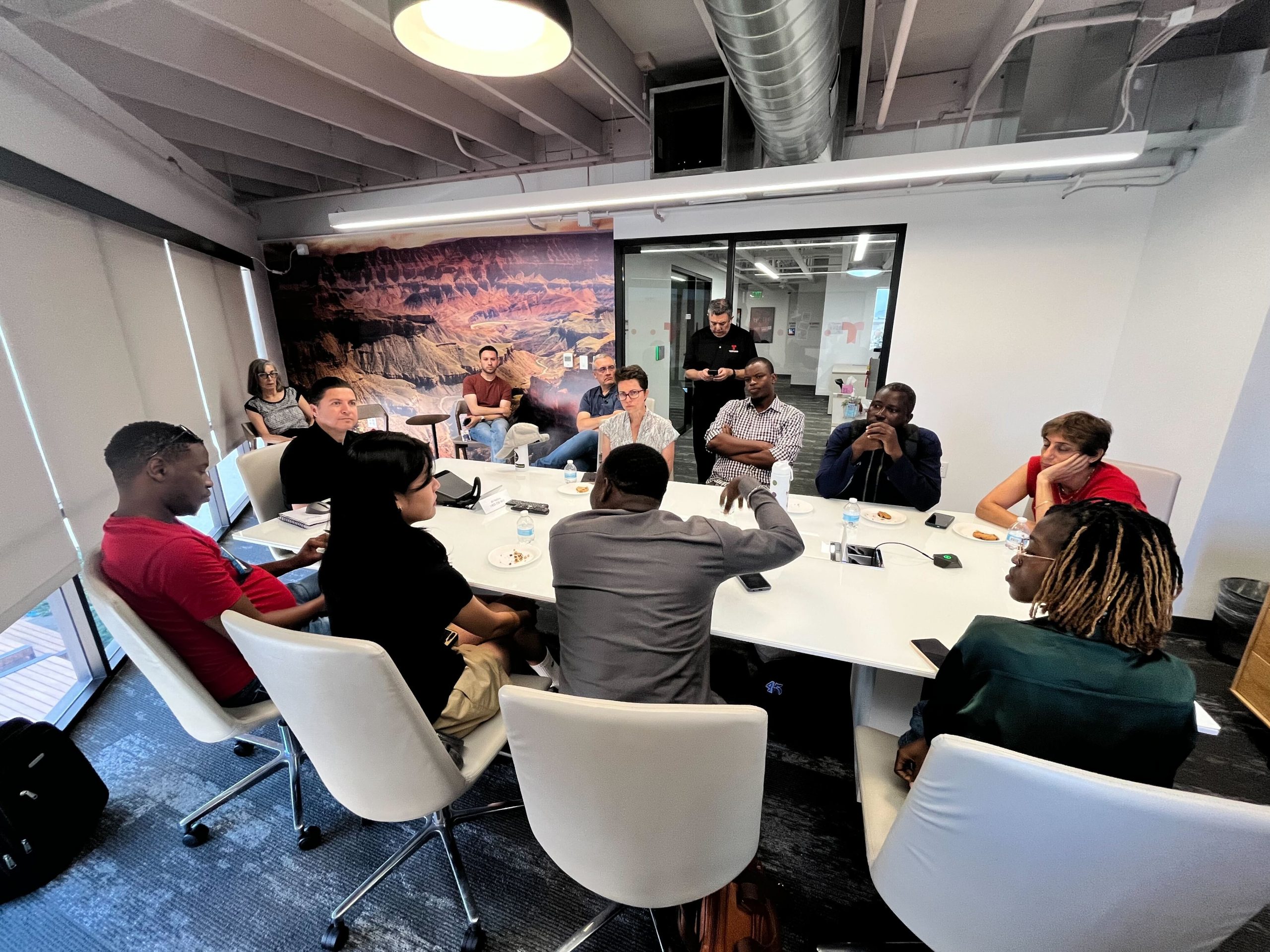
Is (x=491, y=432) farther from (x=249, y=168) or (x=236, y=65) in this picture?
(x=249, y=168)

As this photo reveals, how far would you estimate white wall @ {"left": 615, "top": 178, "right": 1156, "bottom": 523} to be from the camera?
3586 mm

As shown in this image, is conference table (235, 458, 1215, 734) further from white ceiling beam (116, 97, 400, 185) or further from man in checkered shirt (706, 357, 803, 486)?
white ceiling beam (116, 97, 400, 185)

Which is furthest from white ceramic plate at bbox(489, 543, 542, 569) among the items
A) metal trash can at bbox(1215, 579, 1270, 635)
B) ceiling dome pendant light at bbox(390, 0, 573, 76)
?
metal trash can at bbox(1215, 579, 1270, 635)

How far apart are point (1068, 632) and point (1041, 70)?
10.9 feet

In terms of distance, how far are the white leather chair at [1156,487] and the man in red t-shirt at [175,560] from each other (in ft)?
12.0

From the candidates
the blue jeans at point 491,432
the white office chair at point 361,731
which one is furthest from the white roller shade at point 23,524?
the blue jeans at point 491,432

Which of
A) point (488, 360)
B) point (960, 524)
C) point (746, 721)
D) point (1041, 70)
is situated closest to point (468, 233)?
point (488, 360)

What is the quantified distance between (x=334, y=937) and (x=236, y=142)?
5012mm

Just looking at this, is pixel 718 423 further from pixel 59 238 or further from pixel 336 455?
pixel 59 238

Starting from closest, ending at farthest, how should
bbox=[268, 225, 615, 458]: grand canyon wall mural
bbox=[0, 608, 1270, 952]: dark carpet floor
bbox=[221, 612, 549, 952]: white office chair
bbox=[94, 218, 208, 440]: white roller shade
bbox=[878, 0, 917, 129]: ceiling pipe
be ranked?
1. bbox=[221, 612, 549, 952]: white office chair
2. bbox=[0, 608, 1270, 952]: dark carpet floor
3. bbox=[878, 0, 917, 129]: ceiling pipe
4. bbox=[94, 218, 208, 440]: white roller shade
5. bbox=[268, 225, 615, 458]: grand canyon wall mural

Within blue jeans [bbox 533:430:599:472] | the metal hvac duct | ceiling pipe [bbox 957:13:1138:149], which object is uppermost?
ceiling pipe [bbox 957:13:1138:149]

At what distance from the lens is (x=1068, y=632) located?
40.5 inches

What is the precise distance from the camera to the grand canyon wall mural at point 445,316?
4996 mm

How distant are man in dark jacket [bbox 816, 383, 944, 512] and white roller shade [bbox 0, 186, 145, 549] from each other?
11.9 feet
